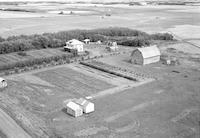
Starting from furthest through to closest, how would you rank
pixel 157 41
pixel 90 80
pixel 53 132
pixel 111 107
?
1. pixel 157 41
2. pixel 90 80
3. pixel 111 107
4. pixel 53 132

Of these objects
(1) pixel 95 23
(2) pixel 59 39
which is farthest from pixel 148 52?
(1) pixel 95 23

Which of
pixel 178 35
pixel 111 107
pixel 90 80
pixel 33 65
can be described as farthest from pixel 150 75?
pixel 178 35

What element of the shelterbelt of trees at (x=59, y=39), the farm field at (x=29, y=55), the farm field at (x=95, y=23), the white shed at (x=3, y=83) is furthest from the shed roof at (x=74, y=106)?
the farm field at (x=95, y=23)

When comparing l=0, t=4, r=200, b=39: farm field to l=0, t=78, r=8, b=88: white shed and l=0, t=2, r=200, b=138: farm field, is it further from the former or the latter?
l=0, t=78, r=8, b=88: white shed

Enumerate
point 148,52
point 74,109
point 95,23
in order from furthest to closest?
point 95,23 < point 148,52 < point 74,109

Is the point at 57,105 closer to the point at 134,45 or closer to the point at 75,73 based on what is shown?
the point at 75,73

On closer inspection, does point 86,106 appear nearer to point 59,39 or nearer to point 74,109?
point 74,109

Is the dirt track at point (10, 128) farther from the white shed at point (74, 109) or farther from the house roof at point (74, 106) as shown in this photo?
the house roof at point (74, 106)

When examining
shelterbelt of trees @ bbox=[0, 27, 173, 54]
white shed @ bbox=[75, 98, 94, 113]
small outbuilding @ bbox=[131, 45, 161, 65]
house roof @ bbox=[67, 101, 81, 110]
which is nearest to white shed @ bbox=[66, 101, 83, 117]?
house roof @ bbox=[67, 101, 81, 110]
